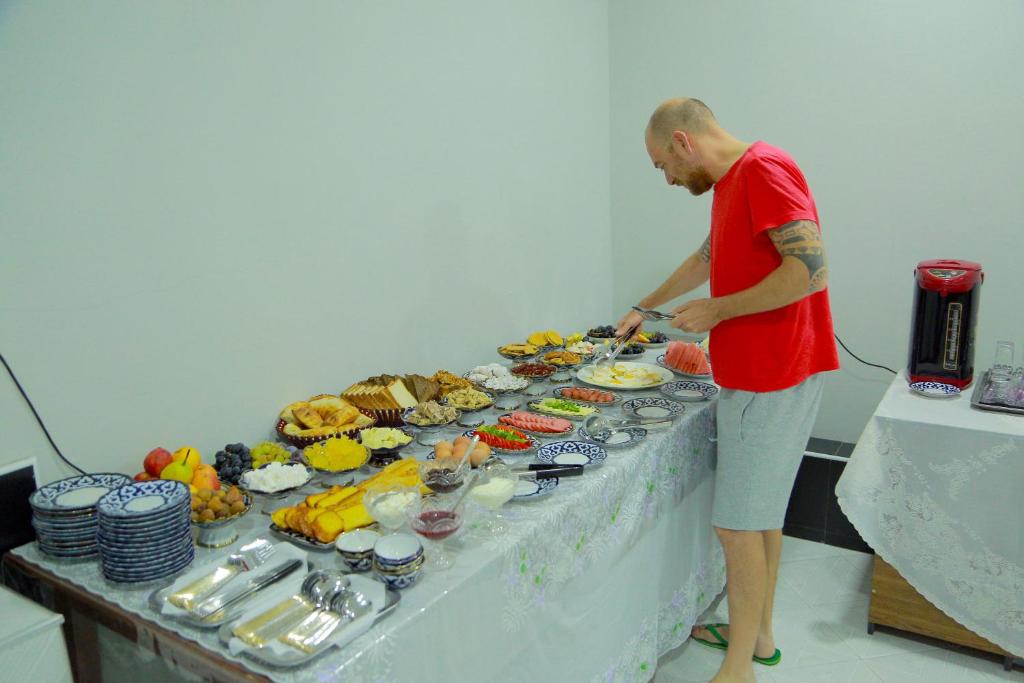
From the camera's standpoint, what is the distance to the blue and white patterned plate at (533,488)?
146cm

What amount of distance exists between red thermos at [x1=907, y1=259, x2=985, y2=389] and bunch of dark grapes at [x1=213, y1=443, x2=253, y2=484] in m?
2.04

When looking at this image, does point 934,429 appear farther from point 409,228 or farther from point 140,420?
point 140,420

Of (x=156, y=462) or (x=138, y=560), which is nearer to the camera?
(x=138, y=560)

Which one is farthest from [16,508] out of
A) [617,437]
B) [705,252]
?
[705,252]

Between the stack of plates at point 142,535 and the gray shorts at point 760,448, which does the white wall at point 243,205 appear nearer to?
the stack of plates at point 142,535

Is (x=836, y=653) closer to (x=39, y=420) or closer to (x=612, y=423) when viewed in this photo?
(x=612, y=423)

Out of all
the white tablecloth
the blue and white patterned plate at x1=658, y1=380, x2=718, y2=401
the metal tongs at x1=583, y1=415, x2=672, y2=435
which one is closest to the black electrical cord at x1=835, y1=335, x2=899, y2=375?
the white tablecloth

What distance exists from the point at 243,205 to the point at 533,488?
3.24 ft

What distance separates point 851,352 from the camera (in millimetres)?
2898

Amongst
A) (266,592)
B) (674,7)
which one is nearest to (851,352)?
(674,7)

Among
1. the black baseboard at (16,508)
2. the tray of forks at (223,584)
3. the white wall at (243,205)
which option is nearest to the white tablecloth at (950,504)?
the white wall at (243,205)

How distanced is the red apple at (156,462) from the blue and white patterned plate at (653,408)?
3.89 ft

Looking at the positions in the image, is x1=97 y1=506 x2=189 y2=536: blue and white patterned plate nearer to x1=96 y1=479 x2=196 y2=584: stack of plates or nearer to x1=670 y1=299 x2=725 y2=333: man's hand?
x1=96 y1=479 x2=196 y2=584: stack of plates

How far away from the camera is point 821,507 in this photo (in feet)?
9.04
